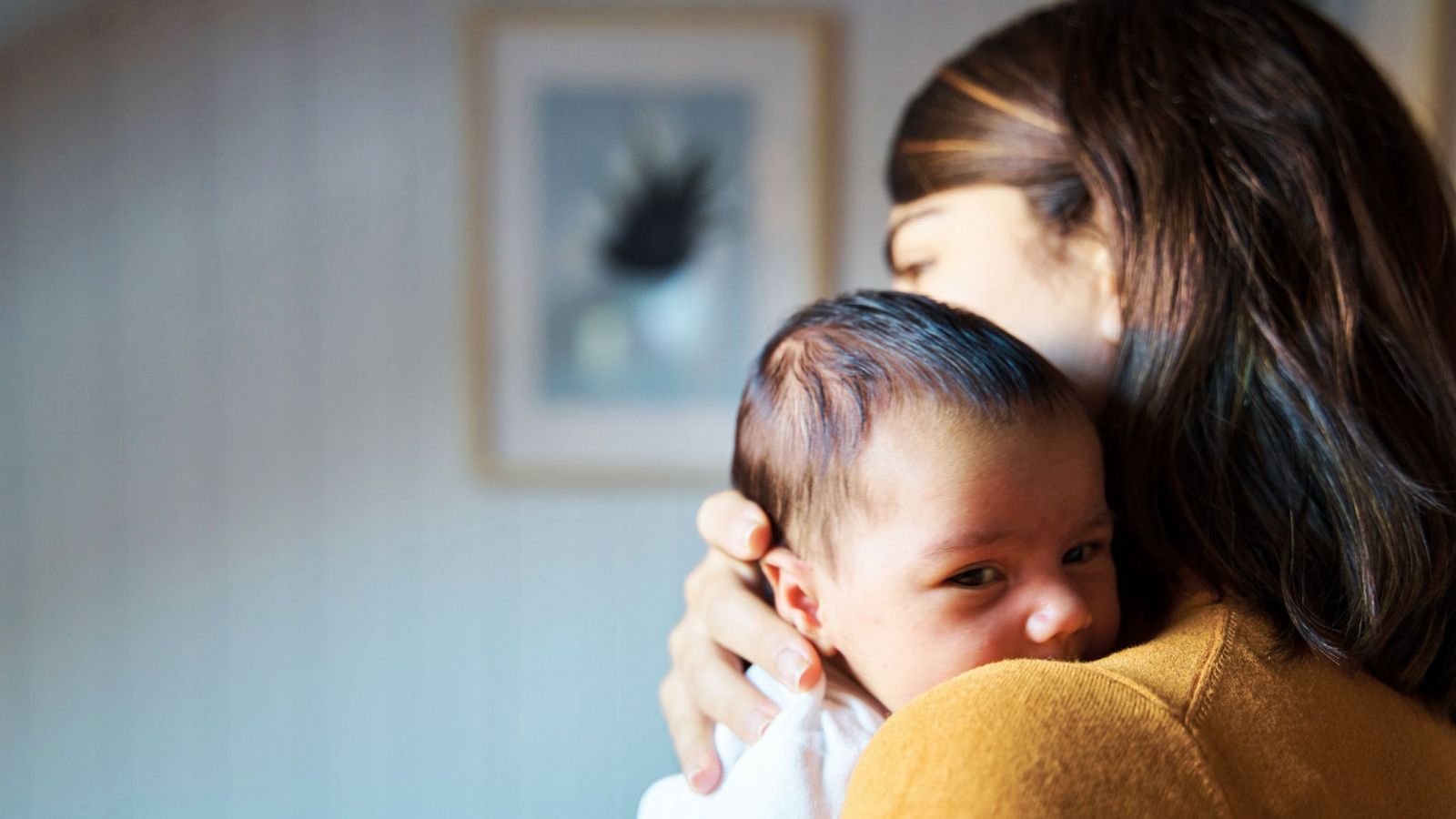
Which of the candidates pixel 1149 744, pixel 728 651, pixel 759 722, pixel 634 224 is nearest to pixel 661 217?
pixel 634 224

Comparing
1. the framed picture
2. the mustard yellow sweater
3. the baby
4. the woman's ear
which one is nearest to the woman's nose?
the baby

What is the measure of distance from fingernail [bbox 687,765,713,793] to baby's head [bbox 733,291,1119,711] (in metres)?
0.16

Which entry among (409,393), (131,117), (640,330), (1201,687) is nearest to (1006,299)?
(1201,687)

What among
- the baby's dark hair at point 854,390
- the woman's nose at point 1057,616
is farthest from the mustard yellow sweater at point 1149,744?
the baby's dark hair at point 854,390

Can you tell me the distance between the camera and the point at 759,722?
0.86 metres

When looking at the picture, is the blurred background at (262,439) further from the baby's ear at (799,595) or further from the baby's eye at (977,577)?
the baby's eye at (977,577)

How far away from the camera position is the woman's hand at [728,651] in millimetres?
855

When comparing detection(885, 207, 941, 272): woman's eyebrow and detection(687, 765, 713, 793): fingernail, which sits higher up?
detection(885, 207, 941, 272): woman's eyebrow

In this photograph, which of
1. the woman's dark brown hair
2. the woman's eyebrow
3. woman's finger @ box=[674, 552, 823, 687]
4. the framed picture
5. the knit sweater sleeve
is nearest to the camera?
the knit sweater sleeve

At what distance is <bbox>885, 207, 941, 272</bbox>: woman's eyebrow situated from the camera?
3.33ft

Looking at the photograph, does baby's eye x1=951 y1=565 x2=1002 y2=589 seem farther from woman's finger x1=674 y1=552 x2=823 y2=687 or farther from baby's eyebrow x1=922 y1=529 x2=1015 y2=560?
woman's finger x1=674 y1=552 x2=823 y2=687

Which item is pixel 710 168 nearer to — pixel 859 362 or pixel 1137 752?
pixel 859 362

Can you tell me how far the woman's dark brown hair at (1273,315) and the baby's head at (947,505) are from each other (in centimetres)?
5

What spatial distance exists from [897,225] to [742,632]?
17.2 inches
